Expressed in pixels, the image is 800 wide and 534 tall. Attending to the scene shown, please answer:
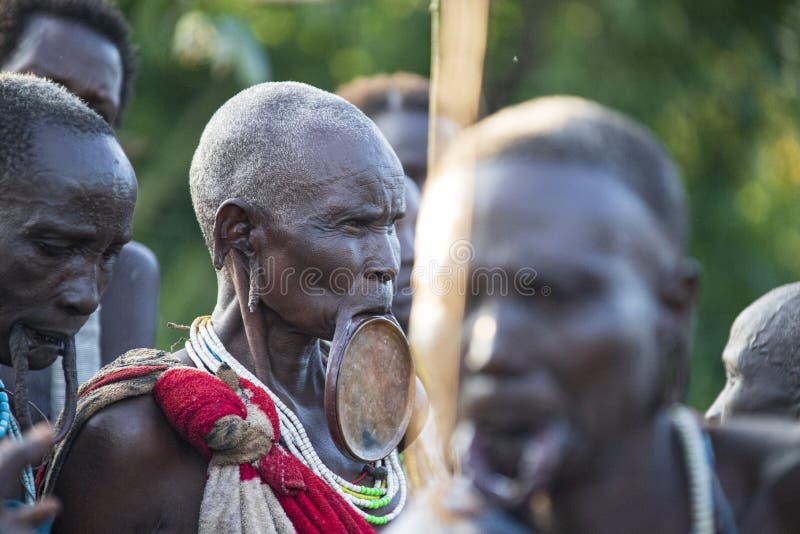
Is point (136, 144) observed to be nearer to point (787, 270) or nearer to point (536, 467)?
point (787, 270)

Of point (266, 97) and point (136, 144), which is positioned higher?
point (136, 144)

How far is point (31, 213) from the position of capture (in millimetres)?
2770

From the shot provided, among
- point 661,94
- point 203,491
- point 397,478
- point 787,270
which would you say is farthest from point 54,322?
point 787,270

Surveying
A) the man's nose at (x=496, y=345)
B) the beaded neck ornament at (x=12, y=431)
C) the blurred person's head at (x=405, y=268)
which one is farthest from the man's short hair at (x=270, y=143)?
the man's nose at (x=496, y=345)

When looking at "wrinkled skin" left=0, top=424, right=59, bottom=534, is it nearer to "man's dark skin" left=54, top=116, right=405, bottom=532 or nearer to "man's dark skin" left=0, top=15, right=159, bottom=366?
"man's dark skin" left=54, top=116, right=405, bottom=532

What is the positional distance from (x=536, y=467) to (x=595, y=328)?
233 millimetres

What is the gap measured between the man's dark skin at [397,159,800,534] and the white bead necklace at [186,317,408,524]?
1225 mm

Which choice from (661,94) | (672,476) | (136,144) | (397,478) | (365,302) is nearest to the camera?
(672,476)

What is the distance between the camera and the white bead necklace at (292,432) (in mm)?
3107

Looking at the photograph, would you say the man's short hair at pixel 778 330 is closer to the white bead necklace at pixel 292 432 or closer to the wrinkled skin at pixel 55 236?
the white bead necklace at pixel 292 432

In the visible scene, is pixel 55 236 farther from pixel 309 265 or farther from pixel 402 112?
pixel 402 112

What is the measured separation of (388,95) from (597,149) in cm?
429

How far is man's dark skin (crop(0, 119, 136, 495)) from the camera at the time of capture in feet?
9.07

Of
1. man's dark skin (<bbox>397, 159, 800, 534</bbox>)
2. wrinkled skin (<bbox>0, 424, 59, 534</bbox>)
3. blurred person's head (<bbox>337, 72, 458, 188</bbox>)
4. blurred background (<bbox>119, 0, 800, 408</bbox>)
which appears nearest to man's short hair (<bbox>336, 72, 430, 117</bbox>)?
blurred person's head (<bbox>337, 72, 458, 188</bbox>)
